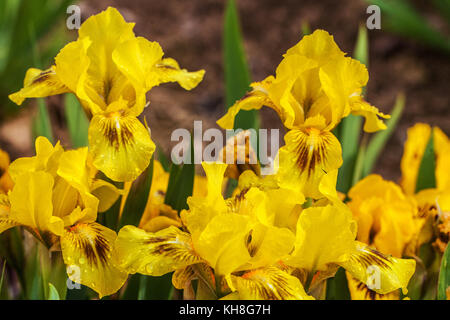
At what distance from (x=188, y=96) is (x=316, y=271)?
2.32 metres

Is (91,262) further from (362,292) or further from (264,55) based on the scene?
(264,55)

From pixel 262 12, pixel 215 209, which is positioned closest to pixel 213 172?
pixel 215 209

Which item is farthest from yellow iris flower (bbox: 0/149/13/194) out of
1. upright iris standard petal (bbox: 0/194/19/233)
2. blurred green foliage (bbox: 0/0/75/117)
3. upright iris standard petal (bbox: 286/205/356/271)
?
blurred green foliage (bbox: 0/0/75/117)

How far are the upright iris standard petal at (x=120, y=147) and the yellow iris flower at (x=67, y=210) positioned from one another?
4 cm

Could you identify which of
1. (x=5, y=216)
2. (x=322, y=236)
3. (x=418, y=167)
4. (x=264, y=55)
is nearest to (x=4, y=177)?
(x=5, y=216)

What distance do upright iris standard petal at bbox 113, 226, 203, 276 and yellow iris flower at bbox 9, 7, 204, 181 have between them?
76 millimetres

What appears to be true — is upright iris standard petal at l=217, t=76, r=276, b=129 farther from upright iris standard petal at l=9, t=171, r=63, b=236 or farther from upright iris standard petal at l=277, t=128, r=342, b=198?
upright iris standard petal at l=9, t=171, r=63, b=236

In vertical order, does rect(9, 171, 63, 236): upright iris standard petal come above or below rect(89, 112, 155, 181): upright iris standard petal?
below

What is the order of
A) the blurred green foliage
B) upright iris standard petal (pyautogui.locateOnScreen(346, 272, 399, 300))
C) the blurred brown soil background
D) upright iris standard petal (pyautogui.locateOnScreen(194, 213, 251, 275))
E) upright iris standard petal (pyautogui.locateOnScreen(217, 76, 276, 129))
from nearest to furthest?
upright iris standard petal (pyautogui.locateOnScreen(194, 213, 251, 275))
upright iris standard petal (pyautogui.locateOnScreen(217, 76, 276, 129))
upright iris standard petal (pyautogui.locateOnScreen(346, 272, 399, 300))
the blurred green foliage
the blurred brown soil background

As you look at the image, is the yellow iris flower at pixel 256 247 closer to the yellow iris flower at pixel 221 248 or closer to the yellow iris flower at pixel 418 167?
the yellow iris flower at pixel 221 248

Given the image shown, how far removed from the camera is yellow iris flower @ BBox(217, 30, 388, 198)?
2.64ft

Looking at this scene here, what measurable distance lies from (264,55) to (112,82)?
93.3 inches

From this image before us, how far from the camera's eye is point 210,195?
31.1 inches
